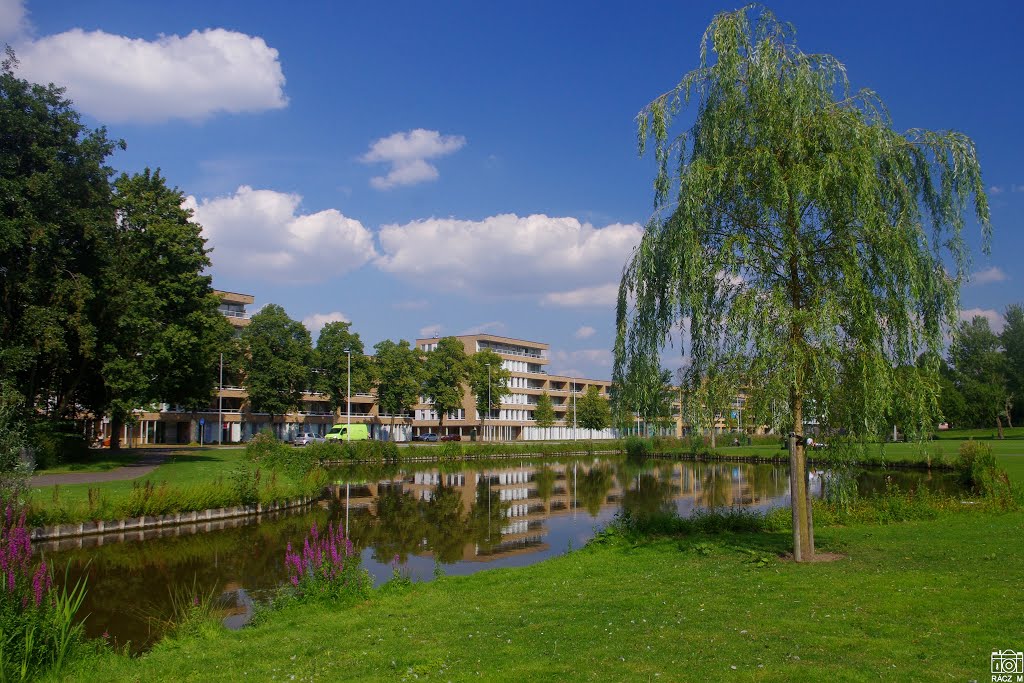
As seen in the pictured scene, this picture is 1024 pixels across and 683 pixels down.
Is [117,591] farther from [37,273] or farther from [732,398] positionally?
[37,273]

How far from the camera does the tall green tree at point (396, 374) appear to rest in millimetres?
88438

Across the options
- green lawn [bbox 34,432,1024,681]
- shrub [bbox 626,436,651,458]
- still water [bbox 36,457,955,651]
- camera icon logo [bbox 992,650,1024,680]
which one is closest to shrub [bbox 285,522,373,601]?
green lawn [bbox 34,432,1024,681]

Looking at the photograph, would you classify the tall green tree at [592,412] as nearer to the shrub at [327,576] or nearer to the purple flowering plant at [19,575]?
the shrub at [327,576]

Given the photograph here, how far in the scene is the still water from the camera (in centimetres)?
1641

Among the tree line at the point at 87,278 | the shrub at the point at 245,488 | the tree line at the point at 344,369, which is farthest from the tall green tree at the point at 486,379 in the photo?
the shrub at the point at 245,488

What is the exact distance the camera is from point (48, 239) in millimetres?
33938

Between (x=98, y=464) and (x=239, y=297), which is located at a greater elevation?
(x=239, y=297)

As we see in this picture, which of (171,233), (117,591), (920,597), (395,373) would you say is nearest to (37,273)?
(171,233)

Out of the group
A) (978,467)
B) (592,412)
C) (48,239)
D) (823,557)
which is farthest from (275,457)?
(592,412)

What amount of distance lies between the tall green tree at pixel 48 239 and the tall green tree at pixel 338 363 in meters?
42.4

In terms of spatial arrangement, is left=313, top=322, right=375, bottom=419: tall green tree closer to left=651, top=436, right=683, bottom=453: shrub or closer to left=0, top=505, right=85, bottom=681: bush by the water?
left=651, top=436, right=683, bottom=453: shrub

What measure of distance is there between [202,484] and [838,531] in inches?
947

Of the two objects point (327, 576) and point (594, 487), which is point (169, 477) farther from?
point (327, 576)

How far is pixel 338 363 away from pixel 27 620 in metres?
75.9
